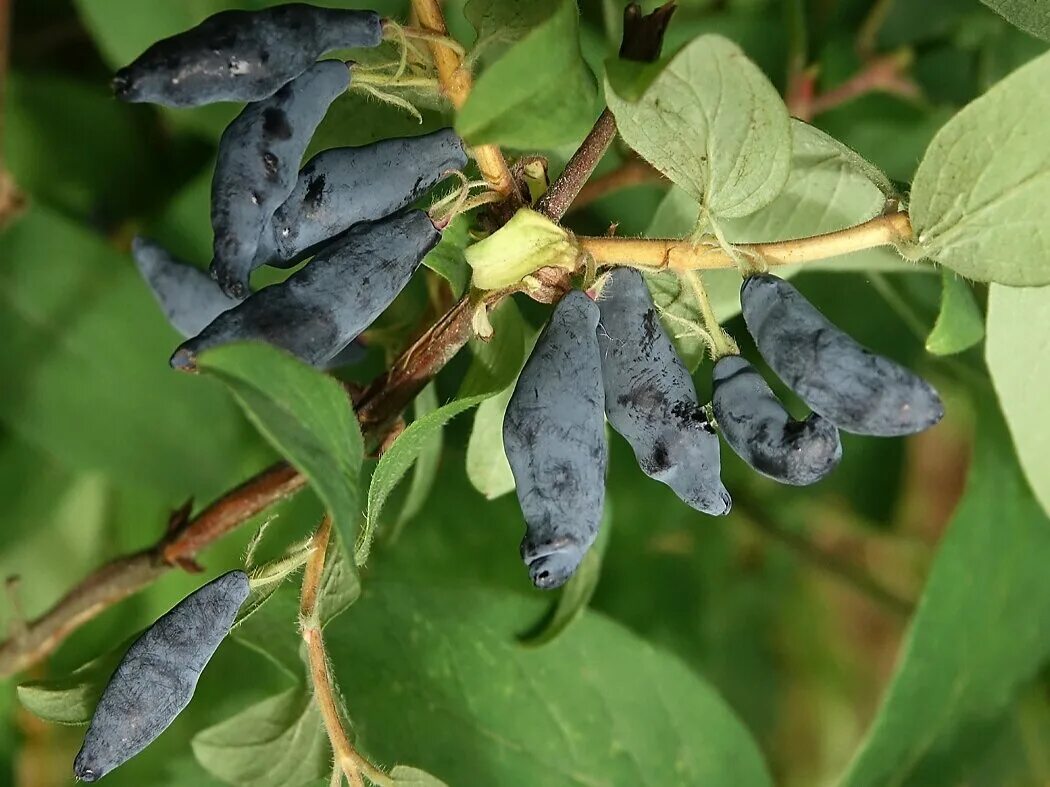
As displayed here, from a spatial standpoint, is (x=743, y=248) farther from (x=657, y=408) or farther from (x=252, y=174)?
(x=252, y=174)

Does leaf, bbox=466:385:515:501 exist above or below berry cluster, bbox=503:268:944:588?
below

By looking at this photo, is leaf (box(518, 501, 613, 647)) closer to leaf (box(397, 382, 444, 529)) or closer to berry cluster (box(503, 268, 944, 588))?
leaf (box(397, 382, 444, 529))

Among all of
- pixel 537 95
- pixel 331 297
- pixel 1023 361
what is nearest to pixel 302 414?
pixel 331 297

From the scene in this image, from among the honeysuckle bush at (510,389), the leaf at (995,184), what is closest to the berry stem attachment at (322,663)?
the honeysuckle bush at (510,389)

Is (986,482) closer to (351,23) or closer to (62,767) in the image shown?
(351,23)

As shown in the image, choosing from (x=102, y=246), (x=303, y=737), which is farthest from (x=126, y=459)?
(x=303, y=737)

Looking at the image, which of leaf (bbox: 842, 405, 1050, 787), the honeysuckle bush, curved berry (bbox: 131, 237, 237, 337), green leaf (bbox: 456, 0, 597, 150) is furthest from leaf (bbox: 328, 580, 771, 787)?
green leaf (bbox: 456, 0, 597, 150)

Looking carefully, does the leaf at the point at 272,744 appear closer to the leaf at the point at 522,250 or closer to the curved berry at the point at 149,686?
the curved berry at the point at 149,686
